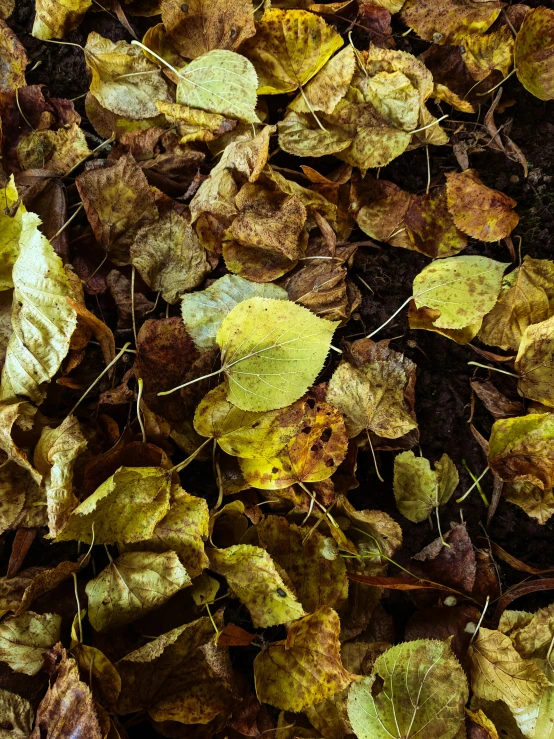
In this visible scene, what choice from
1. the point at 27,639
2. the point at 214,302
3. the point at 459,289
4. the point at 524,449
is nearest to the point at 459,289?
the point at 459,289

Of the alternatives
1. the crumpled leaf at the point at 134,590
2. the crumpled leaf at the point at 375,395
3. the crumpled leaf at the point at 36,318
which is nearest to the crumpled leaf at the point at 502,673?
the crumpled leaf at the point at 375,395

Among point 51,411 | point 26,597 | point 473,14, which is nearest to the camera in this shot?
point 26,597

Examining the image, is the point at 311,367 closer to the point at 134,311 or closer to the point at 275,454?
the point at 275,454

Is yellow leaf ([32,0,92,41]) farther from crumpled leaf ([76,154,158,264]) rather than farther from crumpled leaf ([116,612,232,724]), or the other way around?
crumpled leaf ([116,612,232,724])

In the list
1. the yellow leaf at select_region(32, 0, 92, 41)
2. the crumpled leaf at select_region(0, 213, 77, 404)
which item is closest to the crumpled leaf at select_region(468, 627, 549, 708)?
the crumpled leaf at select_region(0, 213, 77, 404)

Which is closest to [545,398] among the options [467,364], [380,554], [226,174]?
[467,364]

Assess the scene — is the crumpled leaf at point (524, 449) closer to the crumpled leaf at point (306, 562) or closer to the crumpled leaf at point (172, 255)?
the crumpled leaf at point (306, 562)
